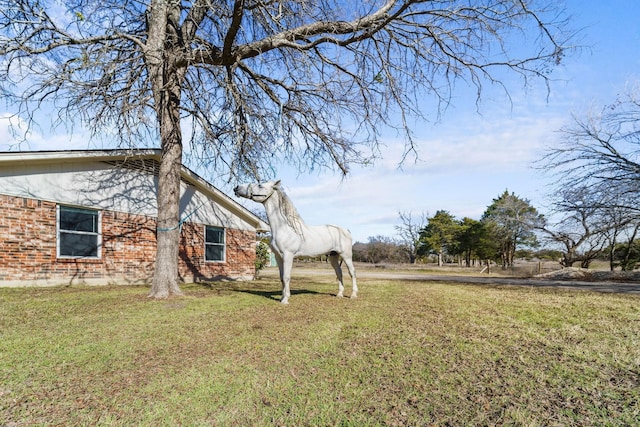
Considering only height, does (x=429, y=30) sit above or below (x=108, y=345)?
above

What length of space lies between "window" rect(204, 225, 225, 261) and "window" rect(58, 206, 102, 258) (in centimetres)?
385

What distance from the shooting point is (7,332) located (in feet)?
13.7

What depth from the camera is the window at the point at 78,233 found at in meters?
9.07

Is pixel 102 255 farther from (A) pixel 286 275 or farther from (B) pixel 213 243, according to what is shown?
(A) pixel 286 275

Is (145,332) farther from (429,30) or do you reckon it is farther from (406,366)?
(429,30)

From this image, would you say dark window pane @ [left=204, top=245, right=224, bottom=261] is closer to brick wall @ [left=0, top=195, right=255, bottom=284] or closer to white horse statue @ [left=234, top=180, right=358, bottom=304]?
brick wall @ [left=0, top=195, right=255, bottom=284]

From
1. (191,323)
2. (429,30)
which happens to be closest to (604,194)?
(429,30)

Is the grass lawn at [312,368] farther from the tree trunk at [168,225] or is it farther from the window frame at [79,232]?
the window frame at [79,232]

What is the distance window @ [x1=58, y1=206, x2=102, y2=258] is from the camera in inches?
357

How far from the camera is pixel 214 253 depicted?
1338cm

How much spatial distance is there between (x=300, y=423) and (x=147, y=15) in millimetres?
9126

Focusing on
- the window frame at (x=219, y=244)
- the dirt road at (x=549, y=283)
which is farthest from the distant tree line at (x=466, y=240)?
the window frame at (x=219, y=244)

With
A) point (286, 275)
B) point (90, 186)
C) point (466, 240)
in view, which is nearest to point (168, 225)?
point (286, 275)

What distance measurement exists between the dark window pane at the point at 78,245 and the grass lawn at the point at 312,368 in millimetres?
3742
